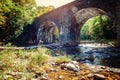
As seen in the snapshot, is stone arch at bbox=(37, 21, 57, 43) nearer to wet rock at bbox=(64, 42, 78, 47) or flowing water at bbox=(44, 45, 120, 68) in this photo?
wet rock at bbox=(64, 42, 78, 47)

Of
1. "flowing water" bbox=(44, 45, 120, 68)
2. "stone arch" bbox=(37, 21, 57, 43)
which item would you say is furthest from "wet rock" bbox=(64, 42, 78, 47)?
"stone arch" bbox=(37, 21, 57, 43)

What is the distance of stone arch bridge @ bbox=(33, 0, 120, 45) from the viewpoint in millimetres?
14953

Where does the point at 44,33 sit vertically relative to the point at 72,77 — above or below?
above

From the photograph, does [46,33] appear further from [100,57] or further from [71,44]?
[100,57]

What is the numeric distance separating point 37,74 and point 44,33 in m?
28.7

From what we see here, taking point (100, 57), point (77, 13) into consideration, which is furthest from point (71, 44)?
point (100, 57)

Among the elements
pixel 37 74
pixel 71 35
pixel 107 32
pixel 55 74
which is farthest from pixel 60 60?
pixel 107 32

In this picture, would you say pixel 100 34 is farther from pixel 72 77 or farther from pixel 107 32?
pixel 72 77

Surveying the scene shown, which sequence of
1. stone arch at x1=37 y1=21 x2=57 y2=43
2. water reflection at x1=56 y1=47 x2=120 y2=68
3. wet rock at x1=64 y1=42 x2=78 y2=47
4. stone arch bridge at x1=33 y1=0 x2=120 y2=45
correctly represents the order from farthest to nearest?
stone arch at x1=37 y1=21 x2=57 y2=43 → wet rock at x1=64 y1=42 x2=78 y2=47 → stone arch bridge at x1=33 y1=0 x2=120 y2=45 → water reflection at x1=56 y1=47 x2=120 y2=68

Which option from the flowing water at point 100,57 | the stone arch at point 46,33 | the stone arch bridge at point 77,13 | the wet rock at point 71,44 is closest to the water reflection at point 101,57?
the flowing water at point 100,57

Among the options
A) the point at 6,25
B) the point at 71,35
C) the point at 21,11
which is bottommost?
the point at 71,35

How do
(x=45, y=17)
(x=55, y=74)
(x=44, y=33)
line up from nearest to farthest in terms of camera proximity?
(x=55, y=74)
(x=45, y=17)
(x=44, y=33)

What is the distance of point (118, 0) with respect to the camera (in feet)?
45.9

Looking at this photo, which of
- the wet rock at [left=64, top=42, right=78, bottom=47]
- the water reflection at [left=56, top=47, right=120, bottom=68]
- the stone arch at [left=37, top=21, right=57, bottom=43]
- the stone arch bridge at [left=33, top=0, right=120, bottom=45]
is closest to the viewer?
the water reflection at [left=56, top=47, right=120, bottom=68]
